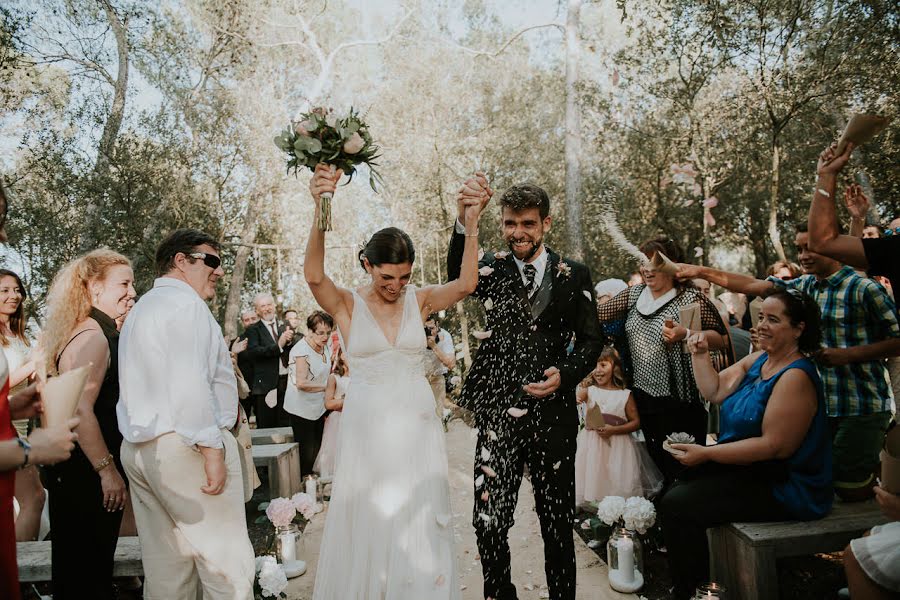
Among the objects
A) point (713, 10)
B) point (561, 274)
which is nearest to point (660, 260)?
point (561, 274)

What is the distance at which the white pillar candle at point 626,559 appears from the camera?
12.6ft

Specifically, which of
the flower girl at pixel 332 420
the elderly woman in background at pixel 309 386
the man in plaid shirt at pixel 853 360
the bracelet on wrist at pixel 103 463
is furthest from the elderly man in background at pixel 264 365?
the man in plaid shirt at pixel 853 360

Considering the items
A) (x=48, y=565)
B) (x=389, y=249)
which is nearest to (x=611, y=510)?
(x=389, y=249)

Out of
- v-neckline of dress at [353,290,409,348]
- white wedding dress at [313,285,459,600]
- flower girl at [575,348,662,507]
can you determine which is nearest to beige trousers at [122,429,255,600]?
white wedding dress at [313,285,459,600]

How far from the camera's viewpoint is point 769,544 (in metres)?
3.00

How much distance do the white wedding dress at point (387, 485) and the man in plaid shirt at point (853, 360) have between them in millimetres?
1828

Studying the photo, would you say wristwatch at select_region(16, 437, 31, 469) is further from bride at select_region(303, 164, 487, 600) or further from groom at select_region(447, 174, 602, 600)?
groom at select_region(447, 174, 602, 600)

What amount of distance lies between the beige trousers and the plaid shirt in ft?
11.5

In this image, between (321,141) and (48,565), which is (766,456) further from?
(48,565)

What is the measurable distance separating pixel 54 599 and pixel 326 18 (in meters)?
19.7

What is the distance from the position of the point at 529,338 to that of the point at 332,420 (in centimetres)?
398

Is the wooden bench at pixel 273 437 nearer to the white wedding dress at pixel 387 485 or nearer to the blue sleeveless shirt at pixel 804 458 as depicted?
the white wedding dress at pixel 387 485

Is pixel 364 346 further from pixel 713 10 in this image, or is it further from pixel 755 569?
pixel 713 10

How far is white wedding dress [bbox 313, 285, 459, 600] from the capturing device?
282cm
